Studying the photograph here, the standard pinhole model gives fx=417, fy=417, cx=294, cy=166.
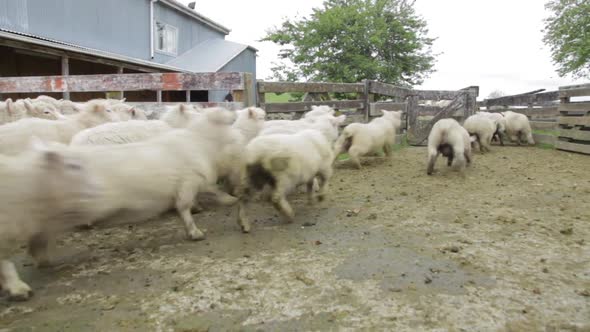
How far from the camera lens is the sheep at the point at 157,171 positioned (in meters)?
3.42

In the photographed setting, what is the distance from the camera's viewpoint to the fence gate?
13.5 m

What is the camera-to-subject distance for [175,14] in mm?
23203

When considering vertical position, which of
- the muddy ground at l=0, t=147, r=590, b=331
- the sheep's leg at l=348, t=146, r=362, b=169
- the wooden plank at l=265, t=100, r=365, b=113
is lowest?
the muddy ground at l=0, t=147, r=590, b=331

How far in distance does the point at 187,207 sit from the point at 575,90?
1142 centimetres

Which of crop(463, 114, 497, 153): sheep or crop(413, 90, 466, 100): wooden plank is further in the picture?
crop(413, 90, 466, 100): wooden plank

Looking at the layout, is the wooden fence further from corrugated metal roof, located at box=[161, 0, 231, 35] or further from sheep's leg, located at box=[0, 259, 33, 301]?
corrugated metal roof, located at box=[161, 0, 231, 35]

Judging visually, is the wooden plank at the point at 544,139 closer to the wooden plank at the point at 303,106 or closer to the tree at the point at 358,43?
the wooden plank at the point at 303,106

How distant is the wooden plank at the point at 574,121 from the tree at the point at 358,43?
16.6m

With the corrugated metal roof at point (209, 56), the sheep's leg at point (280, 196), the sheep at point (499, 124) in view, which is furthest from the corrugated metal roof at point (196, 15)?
the sheep's leg at point (280, 196)

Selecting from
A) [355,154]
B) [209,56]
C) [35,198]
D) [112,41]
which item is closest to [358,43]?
[209,56]

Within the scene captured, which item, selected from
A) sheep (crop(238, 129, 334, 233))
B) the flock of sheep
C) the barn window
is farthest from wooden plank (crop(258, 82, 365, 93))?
the barn window

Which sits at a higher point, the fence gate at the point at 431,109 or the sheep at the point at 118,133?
the fence gate at the point at 431,109

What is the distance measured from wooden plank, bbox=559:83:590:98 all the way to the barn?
29.5 feet

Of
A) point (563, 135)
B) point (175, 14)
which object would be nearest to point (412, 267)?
point (563, 135)
